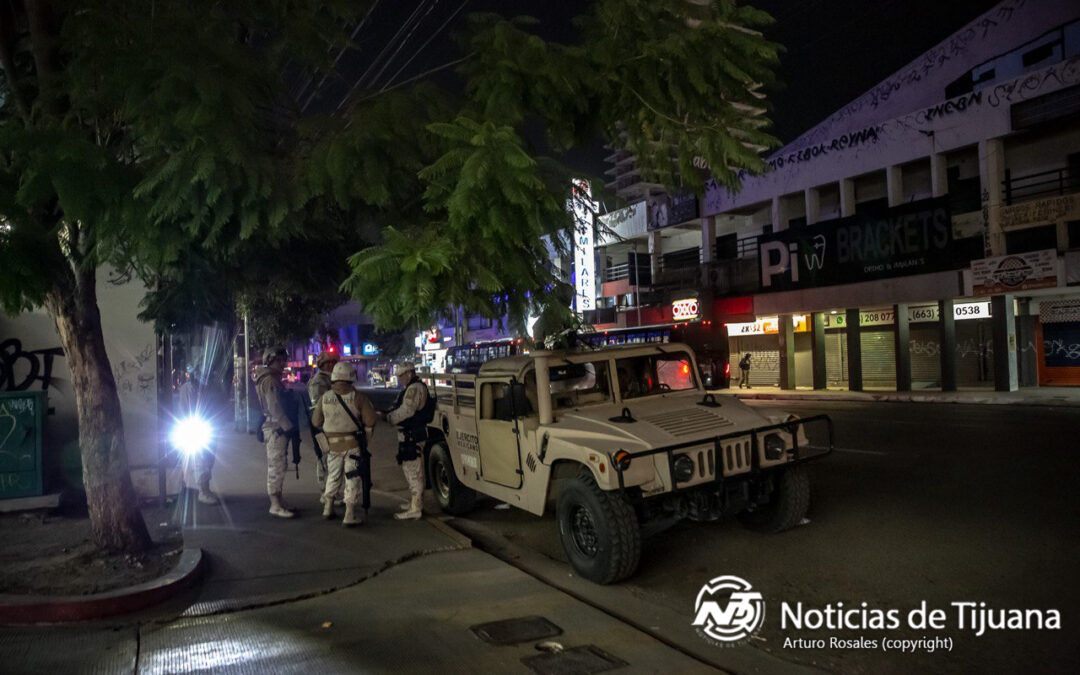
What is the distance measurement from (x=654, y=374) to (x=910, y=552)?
2.75 meters

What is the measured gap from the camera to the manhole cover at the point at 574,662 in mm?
4465

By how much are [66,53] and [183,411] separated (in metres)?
6.41

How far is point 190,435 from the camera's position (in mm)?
10641

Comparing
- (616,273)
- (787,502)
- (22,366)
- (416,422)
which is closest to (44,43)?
(22,366)

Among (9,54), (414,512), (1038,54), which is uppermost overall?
(1038,54)

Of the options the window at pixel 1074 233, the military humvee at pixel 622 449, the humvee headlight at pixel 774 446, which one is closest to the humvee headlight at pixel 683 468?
the military humvee at pixel 622 449

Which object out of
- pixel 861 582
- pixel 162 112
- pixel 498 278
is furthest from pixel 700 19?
pixel 861 582

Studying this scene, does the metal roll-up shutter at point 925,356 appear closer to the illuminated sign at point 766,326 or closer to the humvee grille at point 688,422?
the illuminated sign at point 766,326

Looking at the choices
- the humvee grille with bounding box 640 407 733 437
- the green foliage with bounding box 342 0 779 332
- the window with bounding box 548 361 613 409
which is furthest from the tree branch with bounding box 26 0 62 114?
the humvee grille with bounding box 640 407 733 437

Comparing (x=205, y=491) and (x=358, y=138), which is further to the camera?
(x=205, y=491)

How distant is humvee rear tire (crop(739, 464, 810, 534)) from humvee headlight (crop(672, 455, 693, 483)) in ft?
3.94

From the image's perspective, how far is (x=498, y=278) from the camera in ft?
18.6

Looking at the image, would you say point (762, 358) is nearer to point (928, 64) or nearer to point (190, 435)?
point (928, 64)

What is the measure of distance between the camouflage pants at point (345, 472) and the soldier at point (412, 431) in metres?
0.53
